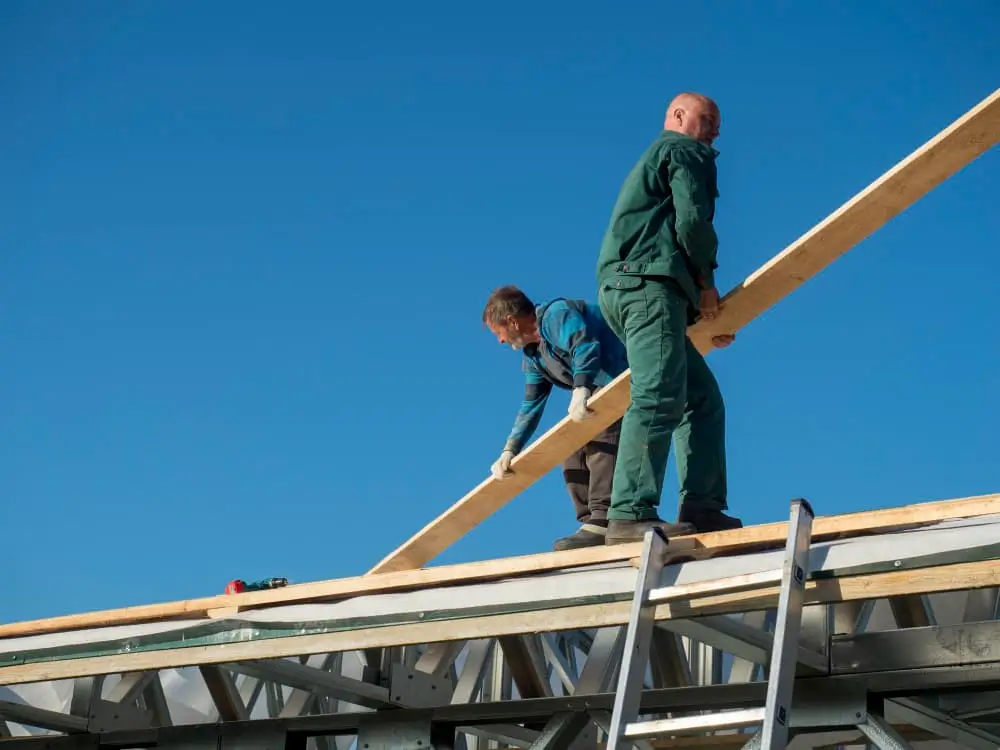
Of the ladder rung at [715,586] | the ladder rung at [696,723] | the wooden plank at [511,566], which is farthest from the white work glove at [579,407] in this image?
the ladder rung at [696,723]

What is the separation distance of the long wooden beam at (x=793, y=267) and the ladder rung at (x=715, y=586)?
1.98 m

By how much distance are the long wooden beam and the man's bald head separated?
2.64ft

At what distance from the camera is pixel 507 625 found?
18.7ft

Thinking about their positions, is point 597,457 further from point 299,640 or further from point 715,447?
point 299,640

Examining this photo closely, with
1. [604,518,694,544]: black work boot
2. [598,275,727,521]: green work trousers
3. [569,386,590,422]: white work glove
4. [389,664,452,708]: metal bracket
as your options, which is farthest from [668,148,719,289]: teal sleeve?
[389,664,452,708]: metal bracket

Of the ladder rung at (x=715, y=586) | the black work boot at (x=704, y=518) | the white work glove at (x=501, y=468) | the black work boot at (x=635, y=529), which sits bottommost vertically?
the ladder rung at (x=715, y=586)

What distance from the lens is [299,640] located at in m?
6.39

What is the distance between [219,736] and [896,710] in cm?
386

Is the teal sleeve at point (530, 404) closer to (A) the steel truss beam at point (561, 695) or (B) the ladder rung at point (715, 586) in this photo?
(A) the steel truss beam at point (561, 695)

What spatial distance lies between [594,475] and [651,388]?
228 centimetres

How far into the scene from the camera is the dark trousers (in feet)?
28.0

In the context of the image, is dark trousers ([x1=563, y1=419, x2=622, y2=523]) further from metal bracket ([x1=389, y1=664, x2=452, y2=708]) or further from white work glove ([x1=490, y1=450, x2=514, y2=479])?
metal bracket ([x1=389, y1=664, x2=452, y2=708])

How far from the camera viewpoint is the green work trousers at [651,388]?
6.39 m

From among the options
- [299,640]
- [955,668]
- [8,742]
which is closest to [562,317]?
[299,640]
